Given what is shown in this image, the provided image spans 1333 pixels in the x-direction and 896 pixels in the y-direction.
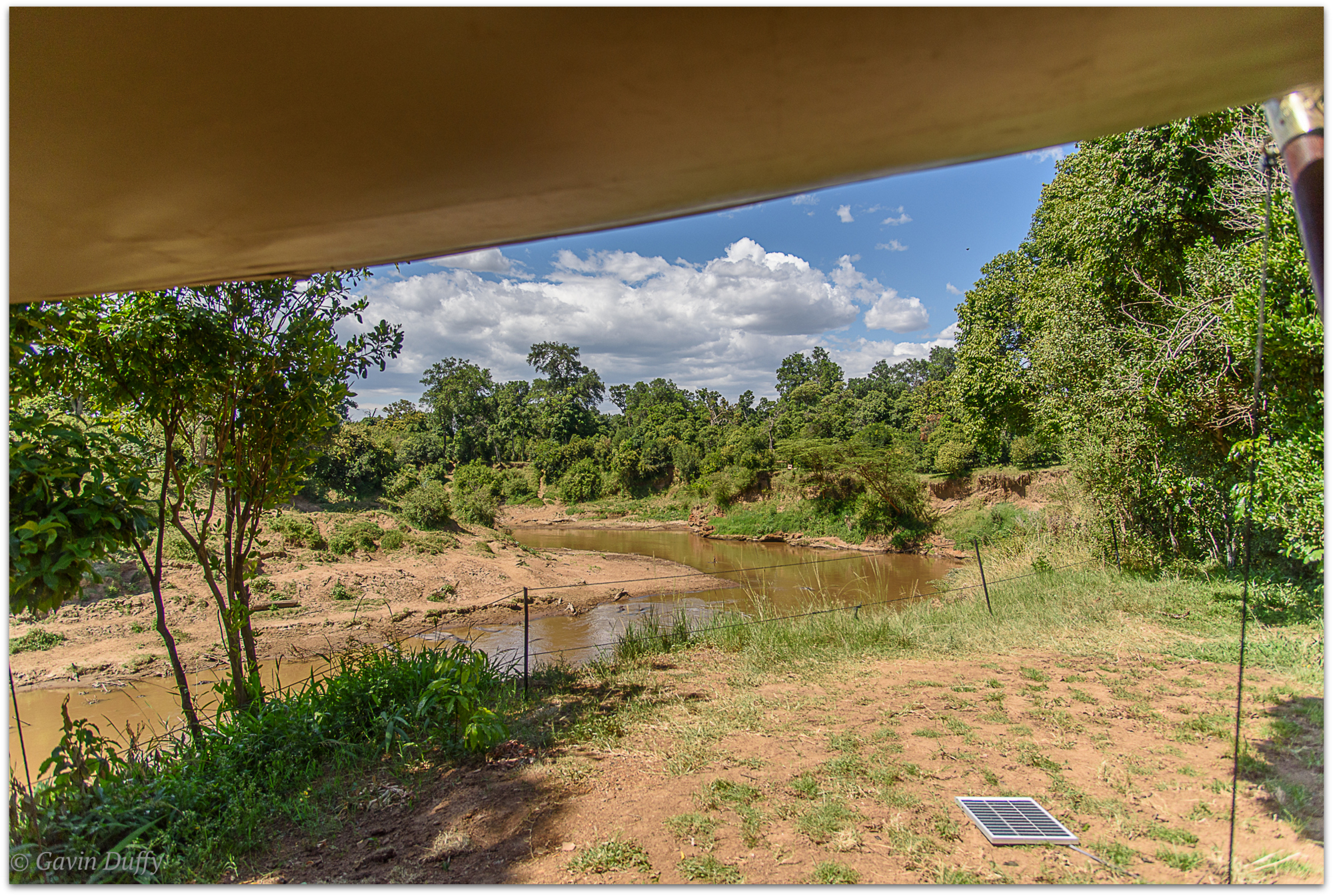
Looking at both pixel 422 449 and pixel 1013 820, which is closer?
pixel 1013 820

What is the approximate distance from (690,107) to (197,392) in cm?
406

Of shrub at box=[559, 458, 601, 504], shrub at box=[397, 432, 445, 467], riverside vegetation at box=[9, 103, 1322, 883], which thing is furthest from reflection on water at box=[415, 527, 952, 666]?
shrub at box=[397, 432, 445, 467]

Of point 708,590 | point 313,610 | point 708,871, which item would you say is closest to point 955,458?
point 708,590

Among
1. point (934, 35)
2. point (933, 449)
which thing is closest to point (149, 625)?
point (934, 35)

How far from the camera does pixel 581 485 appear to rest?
35.3 m

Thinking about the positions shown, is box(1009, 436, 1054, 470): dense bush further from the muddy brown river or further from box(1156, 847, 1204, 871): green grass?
box(1156, 847, 1204, 871): green grass

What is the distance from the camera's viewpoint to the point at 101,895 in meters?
2.10

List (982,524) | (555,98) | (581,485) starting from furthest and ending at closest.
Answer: (581,485), (982,524), (555,98)

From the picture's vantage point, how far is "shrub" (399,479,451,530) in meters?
17.5

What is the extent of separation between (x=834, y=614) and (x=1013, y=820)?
13.2 ft

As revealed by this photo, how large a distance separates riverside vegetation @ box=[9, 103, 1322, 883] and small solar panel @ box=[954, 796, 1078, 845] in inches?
6.9

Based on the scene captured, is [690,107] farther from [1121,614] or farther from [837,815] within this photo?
[1121,614]

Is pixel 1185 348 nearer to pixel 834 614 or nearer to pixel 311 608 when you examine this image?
pixel 834 614

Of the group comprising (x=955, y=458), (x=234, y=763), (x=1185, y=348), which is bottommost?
(x=234, y=763)
